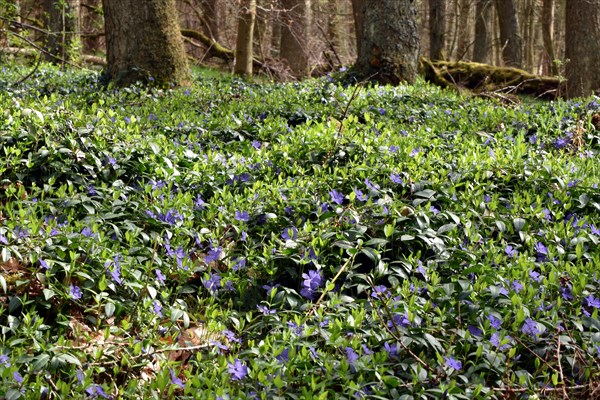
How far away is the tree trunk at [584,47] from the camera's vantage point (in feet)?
30.2

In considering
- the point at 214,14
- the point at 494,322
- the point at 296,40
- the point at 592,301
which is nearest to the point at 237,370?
the point at 494,322

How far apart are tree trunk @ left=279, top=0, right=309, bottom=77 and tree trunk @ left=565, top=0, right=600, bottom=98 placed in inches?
230

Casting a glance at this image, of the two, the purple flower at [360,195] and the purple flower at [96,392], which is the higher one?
the purple flower at [360,195]

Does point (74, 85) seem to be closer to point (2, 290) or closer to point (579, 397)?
point (2, 290)

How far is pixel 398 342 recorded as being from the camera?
8.96 feet

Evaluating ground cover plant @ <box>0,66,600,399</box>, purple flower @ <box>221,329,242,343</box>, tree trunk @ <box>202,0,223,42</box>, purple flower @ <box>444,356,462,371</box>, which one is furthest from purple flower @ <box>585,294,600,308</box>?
tree trunk @ <box>202,0,223,42</box>

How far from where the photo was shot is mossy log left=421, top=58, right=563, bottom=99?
10891 mm

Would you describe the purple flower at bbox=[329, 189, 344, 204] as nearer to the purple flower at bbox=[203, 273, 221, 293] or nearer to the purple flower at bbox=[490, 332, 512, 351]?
the purple flower at bbox=[203, 273, 221, 293]

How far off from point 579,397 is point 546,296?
2.07ft

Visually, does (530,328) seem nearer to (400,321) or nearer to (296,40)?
(400,321)

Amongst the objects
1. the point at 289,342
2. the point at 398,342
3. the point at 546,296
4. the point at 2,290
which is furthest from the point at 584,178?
the point at 2,290

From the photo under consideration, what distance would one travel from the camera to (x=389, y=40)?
8.71 metres

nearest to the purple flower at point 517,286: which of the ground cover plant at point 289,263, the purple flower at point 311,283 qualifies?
the ground cover plant at point 289,263

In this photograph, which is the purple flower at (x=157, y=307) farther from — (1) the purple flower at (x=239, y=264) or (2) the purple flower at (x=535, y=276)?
(2) the purple flower at (x=535, y=276)
